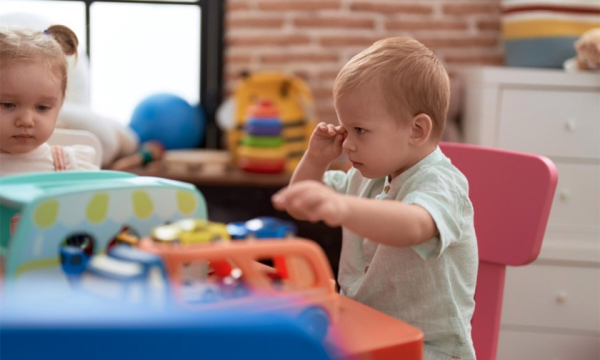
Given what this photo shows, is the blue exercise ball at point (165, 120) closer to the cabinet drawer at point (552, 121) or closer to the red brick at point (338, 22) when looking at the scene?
the red brick at point (338, 22)

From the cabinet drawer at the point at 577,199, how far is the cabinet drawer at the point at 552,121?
0.05 metres

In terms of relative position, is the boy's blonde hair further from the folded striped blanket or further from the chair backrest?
the folded striped blanket

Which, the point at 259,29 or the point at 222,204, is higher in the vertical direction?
Result: the point at 259,29

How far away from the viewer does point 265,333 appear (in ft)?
1.34

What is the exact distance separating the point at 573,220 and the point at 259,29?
1437mm

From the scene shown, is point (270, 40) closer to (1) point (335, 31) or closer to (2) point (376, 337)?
(1) point (335, 31)

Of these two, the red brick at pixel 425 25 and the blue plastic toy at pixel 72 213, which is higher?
the red brick at pixel 425 25

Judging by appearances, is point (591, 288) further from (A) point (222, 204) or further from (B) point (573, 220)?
(A) point (222, 204)

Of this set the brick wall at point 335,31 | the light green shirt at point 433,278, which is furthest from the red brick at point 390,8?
the light green shirt at point 433,278

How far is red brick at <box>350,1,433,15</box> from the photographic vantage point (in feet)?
9.29

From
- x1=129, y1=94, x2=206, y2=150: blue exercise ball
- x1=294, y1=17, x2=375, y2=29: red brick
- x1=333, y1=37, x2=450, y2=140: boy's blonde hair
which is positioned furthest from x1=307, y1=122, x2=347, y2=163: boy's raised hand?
x1=294, y1=17, x2=375, y2=29: red brick

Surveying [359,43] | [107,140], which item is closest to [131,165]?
[107,140]

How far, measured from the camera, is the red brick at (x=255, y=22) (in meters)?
2.84

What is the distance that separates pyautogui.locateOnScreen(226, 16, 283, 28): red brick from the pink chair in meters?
1.79
